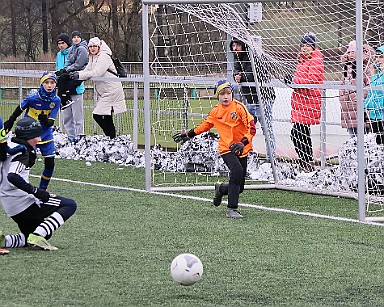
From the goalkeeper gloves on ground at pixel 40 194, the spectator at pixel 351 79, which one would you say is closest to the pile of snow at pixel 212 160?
the spectator at pixel 351 79

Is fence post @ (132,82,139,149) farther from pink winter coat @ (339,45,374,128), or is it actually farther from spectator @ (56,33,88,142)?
pink winter coat @ (339,45,374,128)

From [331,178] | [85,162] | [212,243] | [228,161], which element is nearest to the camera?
[212,243]

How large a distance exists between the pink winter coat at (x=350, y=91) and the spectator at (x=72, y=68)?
5.79 m

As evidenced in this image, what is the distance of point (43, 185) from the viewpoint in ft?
39.1

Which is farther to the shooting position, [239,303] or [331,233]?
[331,233]

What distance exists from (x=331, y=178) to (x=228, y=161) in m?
2.09

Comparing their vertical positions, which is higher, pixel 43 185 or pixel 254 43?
pixel 254 43

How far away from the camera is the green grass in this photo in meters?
6.69

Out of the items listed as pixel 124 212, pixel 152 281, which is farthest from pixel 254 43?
pixel 152 281

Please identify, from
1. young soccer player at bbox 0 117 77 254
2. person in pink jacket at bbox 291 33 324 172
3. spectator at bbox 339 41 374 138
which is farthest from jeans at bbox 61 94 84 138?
young soccer player at bbox 0 117 77 254

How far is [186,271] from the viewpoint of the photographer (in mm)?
6828

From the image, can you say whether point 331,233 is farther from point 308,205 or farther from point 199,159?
point 199,159

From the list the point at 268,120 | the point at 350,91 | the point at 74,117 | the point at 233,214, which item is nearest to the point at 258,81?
the point at 268,120

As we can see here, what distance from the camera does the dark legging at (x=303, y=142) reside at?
13070mm
